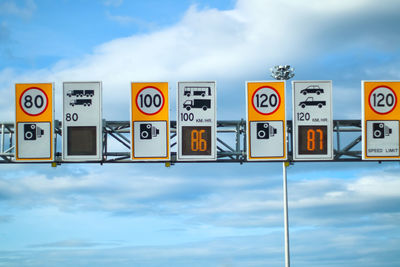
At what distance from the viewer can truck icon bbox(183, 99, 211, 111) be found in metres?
24.6

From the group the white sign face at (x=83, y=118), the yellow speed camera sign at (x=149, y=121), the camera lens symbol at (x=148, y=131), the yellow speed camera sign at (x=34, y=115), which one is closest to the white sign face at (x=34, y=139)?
the yellow speed camera sign at (x=34, y=115)

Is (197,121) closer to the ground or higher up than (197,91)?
closer to the ground

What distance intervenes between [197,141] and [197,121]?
75 cm

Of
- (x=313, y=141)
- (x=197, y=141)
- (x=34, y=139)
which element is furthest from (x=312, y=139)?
(x=34, y=139)

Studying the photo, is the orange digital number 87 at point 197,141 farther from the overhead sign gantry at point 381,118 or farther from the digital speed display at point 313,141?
the overhead sign gantry at point 381,118

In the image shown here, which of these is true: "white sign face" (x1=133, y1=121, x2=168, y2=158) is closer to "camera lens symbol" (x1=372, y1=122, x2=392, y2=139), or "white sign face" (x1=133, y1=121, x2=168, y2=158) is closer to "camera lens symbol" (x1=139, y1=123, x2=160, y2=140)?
"camera lens symbol" (x1=139, y1=123, x2=160, y2=140)

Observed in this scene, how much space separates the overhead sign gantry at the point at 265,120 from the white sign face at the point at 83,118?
18.5 feet

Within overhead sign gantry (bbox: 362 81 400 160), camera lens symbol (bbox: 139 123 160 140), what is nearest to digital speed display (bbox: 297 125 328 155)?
overhead sign gantry (bbox: 362 81 400 160)

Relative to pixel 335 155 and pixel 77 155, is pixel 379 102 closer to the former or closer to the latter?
pixel 335 155

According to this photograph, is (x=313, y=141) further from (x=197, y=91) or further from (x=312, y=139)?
(x=197, y=91)

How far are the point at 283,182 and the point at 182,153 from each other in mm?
8796

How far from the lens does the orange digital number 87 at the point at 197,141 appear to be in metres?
24.7

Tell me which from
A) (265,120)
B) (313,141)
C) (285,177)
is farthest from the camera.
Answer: (285,177)

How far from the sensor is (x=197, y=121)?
24578 mm
